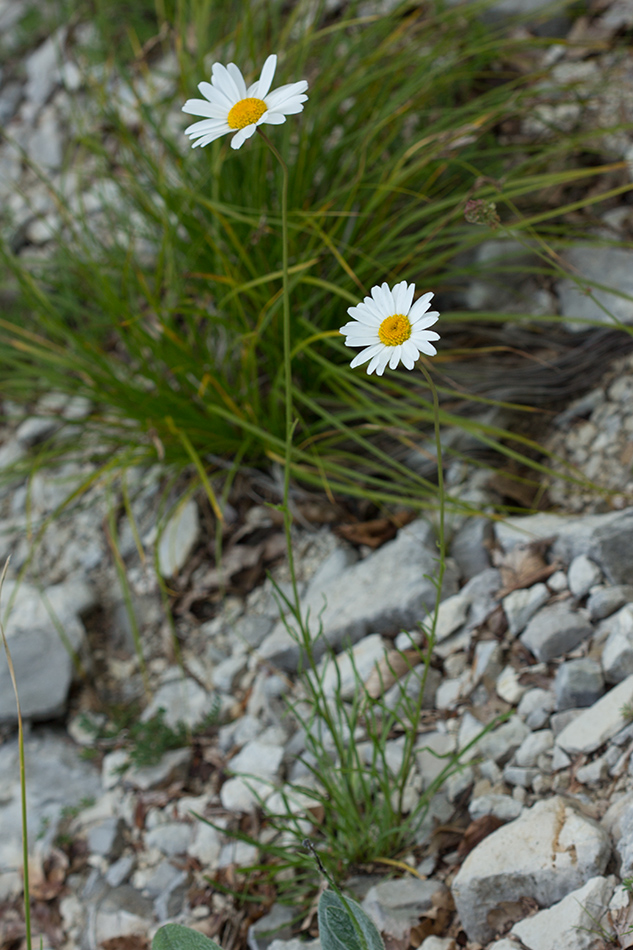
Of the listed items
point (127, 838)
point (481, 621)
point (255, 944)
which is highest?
point (481, 621)

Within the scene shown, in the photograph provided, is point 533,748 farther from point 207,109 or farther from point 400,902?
point 207,109

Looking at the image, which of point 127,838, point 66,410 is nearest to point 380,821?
point 127,838

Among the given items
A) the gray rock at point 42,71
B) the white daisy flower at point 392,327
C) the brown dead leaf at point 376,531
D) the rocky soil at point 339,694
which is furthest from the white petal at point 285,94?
the gray rock at point 42,71

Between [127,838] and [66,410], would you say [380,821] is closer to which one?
[127,838]

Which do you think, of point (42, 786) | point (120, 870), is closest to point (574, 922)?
point (120, 870)

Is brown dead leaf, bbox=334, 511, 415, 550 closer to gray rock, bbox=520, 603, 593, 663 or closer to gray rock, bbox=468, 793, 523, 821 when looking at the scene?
gray rock, bbox=520, 603, 593, 663

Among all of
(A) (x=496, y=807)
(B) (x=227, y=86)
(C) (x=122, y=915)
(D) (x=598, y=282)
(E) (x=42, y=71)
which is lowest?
(C) (x=122, y=915)

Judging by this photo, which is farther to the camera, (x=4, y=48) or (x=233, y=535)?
(x=4, y=48)
